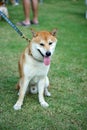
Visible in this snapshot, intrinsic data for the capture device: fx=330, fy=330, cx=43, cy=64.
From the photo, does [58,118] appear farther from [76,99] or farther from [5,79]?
[5,79]

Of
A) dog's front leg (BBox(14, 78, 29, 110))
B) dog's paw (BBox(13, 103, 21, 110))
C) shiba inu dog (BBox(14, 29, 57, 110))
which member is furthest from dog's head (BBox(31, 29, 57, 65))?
dog's paw (BBox(13, 103, 21, 110))

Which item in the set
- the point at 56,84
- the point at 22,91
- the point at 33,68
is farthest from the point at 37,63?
the point at 56,84

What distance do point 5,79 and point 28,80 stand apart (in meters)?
0.89

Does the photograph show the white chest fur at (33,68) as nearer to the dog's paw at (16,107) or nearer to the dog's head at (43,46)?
the dog's head at (43,46)

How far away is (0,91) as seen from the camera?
412cm

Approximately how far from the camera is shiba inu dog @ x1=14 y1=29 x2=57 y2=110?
3430 millimetres

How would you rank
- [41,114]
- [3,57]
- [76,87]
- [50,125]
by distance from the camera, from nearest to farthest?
[50,125] → [41,114] → [76,87] → [3,57]

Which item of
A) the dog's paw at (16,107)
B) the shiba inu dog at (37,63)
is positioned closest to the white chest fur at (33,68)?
the shiba inu dog at (37,63)

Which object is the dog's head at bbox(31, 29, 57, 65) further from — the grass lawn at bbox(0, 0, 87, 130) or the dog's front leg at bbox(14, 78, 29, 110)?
the grass lawn at bbox(0, 0, 87, 130)

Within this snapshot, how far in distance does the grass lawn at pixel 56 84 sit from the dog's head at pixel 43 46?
62 cm

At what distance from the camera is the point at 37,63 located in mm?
3598

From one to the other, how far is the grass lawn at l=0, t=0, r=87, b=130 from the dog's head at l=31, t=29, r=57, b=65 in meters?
0.62

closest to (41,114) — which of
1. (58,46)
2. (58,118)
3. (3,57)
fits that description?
(58,118)

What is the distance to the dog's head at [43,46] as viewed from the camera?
3402mm
